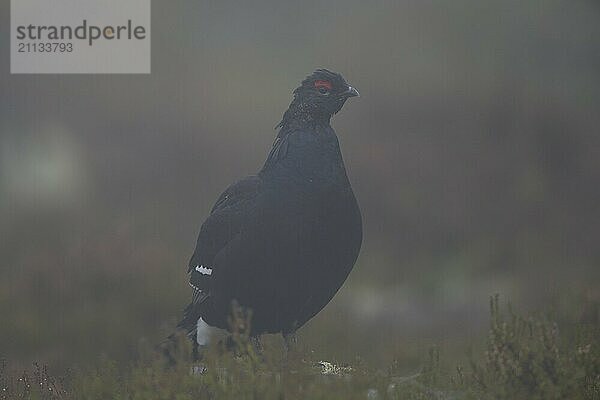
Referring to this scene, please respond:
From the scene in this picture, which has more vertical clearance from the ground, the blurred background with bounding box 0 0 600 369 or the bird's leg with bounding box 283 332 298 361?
the blurred background with bounding box 0 0 600 369

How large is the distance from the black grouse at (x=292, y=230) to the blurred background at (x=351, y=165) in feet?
0.71

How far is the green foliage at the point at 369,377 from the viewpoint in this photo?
121 inches

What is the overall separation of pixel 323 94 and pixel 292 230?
0.65 m

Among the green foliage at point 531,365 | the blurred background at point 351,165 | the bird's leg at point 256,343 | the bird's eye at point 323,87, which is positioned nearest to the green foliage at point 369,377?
the green foliage at point 531,365

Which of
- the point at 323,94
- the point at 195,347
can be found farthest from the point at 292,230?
the point at 195,347

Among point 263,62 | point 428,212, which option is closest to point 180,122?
point 263,62

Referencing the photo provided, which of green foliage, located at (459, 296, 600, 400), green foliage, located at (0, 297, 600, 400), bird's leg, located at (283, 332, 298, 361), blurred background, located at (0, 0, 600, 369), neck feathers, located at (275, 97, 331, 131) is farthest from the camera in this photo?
blurred background, located at (0, 0, 600, 369)

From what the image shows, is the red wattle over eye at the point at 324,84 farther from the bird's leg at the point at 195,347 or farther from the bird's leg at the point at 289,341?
the bird's leg at the point at 195,347

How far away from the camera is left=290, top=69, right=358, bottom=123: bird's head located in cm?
368

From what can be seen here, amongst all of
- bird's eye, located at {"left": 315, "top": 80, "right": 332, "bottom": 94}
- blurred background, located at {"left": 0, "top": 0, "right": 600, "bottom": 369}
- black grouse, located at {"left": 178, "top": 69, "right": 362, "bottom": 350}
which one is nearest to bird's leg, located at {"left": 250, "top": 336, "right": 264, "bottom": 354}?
black grouse, located at {"left": 178, "top": 69, "right": 362, "bottom": 350}

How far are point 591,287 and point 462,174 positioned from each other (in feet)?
2.89

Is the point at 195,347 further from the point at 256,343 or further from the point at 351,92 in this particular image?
the point at 351,92

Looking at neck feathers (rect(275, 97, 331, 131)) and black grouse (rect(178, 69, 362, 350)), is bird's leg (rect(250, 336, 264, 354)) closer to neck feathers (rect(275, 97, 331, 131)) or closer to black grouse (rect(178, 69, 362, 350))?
black grouse (rect(178, 69, 362, 350))

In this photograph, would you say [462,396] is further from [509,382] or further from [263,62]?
[263,62]
